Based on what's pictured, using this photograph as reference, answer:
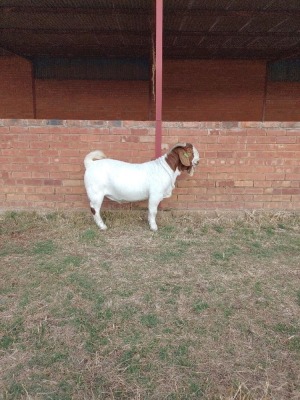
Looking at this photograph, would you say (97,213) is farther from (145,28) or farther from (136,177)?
(145,28)

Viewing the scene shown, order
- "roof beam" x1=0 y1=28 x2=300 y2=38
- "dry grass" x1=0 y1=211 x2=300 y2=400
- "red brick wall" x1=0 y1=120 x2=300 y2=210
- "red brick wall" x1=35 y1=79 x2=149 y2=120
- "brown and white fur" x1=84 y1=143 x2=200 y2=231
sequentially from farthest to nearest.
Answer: "red brick wall" x1=35 y1=79 x2=149 y2=120, "roof beam" x1=0 y1=28 x2=300 y2=38, "red brick wall" x1=0 y1=120 x2=300 y2=210, "brown and white fur" x1=84 y1=143 x2=200 y2=231, "dry grass" x1=0 y1=211 x2=300 y2=400

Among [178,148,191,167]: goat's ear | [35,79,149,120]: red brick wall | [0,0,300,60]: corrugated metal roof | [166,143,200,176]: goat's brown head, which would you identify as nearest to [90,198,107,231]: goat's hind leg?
[166,143,200,176]: goat's brown head

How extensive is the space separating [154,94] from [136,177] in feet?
14.0

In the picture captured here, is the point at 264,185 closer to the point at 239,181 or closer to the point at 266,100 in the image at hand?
the point at 239,181

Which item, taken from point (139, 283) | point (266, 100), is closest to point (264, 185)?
point (139, 283)

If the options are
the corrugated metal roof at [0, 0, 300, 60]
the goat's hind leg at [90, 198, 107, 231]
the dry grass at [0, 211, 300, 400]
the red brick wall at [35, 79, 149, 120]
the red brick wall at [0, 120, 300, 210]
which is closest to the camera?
the dry grass at [0, 211, 300, 400]

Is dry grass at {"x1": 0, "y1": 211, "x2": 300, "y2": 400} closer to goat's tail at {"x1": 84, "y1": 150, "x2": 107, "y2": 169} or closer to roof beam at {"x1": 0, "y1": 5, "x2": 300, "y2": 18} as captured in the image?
goat's tail at {"x1": 84, "y1": 150, "x2": 107, "y2": 169}

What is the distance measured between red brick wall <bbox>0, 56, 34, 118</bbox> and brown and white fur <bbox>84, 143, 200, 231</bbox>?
910 cm

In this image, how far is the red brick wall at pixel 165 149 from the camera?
14.9ft

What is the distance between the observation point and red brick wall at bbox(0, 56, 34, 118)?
1184 cm

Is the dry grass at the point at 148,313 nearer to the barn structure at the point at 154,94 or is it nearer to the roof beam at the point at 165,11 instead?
the barn structure at the point at 154,94

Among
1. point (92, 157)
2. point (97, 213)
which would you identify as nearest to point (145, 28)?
point (92, 157)

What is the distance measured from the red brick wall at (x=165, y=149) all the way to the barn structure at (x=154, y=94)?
0.04 feet

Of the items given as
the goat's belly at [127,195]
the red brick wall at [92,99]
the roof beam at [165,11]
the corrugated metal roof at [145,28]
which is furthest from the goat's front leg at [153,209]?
the red brick wall at [92,99]
